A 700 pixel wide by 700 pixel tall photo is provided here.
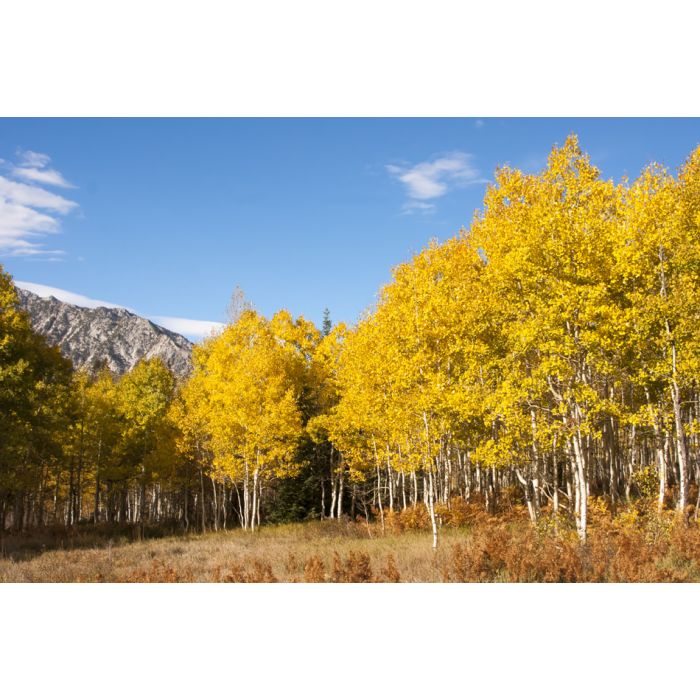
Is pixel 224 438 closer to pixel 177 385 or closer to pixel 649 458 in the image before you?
pixel 177 385

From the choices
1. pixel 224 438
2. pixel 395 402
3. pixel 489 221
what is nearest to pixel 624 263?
pixel 489 221

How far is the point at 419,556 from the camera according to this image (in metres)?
12.2

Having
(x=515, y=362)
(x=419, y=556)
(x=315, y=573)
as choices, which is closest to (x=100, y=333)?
(x=515, y=362)

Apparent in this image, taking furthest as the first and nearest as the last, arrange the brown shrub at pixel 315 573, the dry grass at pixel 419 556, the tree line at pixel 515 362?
the tree line at pixel 515 362 → the brown shrub at pixel 315 573 → the dry grass at pixel 419 556

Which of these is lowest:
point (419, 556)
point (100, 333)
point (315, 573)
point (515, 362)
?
point (419, 556)

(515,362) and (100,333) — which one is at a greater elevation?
(100,333)

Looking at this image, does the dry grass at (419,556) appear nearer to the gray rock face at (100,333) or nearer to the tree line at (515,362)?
the tree line at (515,362)

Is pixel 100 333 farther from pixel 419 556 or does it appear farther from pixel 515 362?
pixel 419 556

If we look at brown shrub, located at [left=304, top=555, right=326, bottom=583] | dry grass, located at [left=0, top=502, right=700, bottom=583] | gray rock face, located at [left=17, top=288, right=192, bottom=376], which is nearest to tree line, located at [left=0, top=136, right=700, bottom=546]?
dry grass, located at [left=0, top=502, right=700, bottom=583]

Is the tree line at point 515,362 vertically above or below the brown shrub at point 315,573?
above

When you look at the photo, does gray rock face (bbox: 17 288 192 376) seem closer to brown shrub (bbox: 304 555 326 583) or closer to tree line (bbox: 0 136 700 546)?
tree line (bbox: 0 136 700 546)

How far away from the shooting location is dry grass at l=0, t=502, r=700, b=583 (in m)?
9.52

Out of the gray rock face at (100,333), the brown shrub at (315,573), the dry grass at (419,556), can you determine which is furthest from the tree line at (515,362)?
the gray rock face at (100,333)

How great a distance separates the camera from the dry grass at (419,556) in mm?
9523
